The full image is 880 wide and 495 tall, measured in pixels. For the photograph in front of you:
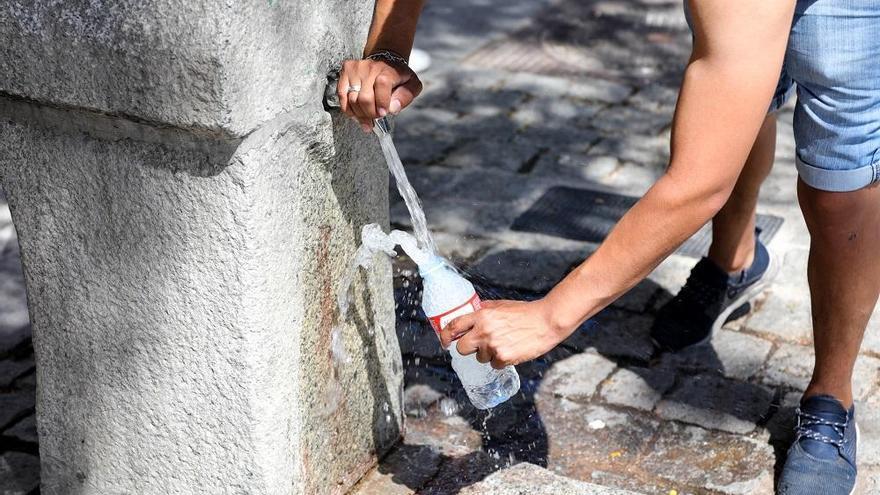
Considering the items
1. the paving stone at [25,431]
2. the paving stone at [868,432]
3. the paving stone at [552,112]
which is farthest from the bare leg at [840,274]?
the paving stone at [552,112]

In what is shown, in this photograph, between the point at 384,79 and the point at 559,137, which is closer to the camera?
the point at 384,79

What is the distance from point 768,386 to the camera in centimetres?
322

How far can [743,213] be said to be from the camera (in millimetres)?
3391

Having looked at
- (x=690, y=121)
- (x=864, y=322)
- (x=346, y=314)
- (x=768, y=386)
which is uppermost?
(x=690, y=121)

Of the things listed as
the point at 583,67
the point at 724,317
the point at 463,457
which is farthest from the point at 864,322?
the point at 583,67

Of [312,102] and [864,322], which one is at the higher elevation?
[312,102]

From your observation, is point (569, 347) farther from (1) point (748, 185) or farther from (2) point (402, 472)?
(2) point (402, 472)

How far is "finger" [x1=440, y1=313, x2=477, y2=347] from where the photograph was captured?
2.18m

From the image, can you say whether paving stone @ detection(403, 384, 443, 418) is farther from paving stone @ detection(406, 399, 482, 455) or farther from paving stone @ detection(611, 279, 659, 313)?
paving stone @ detection(611, 279, 659, 313)

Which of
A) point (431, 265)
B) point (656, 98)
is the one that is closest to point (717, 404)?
point (431, 265)

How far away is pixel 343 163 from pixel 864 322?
1.33m

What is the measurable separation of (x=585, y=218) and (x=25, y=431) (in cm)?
209

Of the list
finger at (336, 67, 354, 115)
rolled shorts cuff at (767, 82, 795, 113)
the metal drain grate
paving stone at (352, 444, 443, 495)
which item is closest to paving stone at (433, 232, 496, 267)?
the metal drain grate

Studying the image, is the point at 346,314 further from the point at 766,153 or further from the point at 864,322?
the point at 766,153
